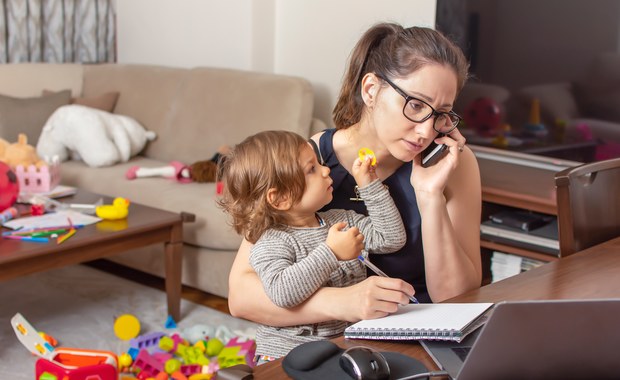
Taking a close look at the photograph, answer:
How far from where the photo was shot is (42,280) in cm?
359

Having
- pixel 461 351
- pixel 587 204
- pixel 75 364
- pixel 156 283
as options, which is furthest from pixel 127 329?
pixel 461 351

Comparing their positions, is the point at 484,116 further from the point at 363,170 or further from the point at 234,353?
the point at 363,170

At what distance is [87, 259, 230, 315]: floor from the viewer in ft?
11.1

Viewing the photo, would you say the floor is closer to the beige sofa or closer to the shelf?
the beige sofa

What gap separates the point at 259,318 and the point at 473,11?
7.61 ft

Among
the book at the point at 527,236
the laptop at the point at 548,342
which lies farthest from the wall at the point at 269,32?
the laptop at the point at 548,342

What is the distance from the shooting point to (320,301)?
1339 millimetres

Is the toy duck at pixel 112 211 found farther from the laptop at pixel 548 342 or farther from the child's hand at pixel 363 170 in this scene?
the laptop at pixel 548 342

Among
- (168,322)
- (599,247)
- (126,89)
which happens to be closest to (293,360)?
(599,247)

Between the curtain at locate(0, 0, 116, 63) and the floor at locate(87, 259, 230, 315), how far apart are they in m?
1.60

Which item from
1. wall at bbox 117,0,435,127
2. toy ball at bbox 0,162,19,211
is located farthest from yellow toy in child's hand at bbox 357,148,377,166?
wall at bbox 117,0,435,127

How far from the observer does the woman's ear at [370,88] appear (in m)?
1.56

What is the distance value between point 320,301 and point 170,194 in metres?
2.20

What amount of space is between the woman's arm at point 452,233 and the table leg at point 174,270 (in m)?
1.64
